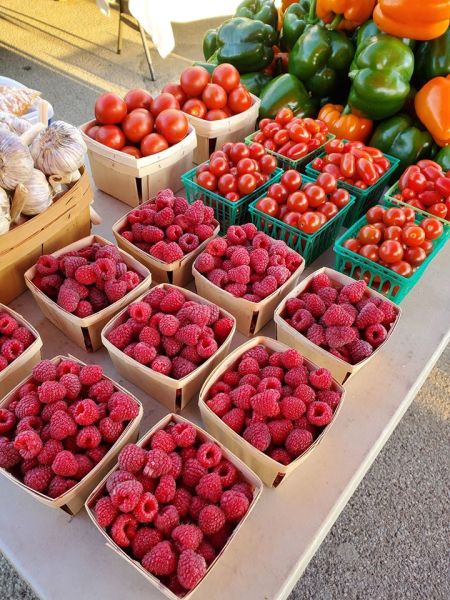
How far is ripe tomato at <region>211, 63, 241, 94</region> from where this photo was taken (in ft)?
4.99

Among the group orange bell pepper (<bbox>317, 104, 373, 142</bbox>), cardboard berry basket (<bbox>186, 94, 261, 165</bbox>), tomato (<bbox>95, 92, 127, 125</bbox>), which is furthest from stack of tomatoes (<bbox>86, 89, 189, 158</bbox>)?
orange bell pepper (<bbox>317, 104, 373, 142</bbox>)

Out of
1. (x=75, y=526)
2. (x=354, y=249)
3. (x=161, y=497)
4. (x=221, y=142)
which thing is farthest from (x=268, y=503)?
(x=221, y=142)

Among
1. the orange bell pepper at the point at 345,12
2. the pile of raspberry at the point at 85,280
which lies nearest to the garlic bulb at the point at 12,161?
the pile of raspberry at the point at 85,280

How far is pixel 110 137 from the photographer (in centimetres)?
131

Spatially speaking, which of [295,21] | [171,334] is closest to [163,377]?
[171,334]

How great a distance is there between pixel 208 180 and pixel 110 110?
0.37 metres

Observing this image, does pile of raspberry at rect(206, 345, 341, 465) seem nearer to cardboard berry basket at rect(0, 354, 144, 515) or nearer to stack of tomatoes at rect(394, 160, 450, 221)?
cardboard berry basket at rect(0, 354, 144, 515)

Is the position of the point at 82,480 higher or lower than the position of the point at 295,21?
lower

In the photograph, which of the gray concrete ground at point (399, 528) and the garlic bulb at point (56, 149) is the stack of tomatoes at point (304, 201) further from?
the gray concrete ground at point (399, 528)

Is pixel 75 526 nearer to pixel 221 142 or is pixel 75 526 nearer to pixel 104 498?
pixel 104 498

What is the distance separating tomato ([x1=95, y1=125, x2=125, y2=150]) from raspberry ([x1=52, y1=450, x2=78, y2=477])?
90 centimetres

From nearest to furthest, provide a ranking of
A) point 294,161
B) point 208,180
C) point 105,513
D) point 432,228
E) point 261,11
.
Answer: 1. point 105,513
2. point 432,228
3. point 208,180
4. point 294,161
5. point 261,11

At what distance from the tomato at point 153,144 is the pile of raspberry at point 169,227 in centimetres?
21

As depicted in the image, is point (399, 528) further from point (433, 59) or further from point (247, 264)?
point (433, 59)
